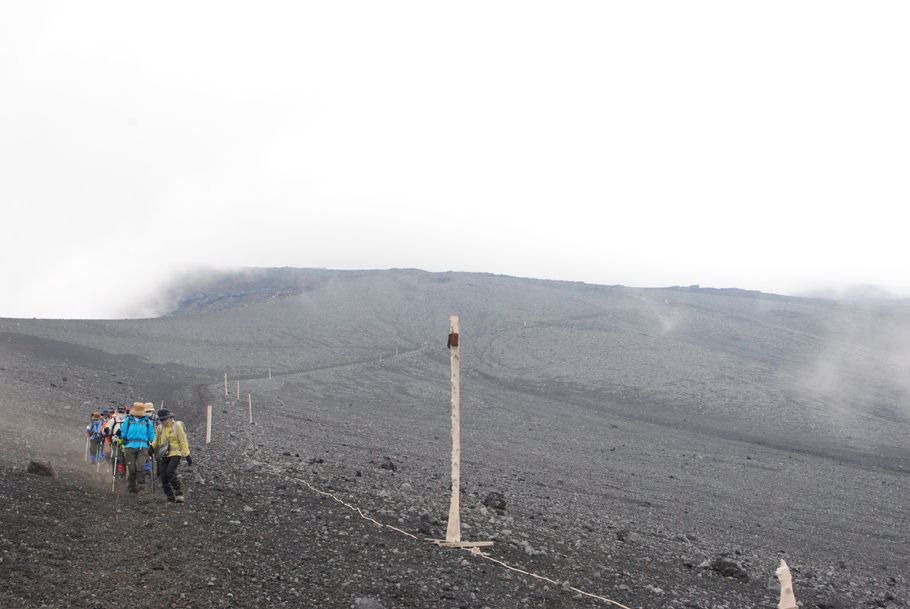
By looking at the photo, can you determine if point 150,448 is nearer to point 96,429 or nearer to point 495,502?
point 96,429

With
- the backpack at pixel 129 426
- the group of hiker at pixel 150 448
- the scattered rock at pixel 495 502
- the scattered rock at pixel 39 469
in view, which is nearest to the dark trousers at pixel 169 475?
the group of hiker at pixel 150 448

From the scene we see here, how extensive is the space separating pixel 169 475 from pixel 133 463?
0.57 m

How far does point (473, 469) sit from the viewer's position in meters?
15.9

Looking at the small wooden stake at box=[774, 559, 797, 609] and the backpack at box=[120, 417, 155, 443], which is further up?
the backpack at box=[120, 417, 155, 443]

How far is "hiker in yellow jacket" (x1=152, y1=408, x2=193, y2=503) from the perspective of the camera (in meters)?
8.55

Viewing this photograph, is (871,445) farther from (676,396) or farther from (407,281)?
(407,281)

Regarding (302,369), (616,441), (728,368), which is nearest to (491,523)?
(616,441)

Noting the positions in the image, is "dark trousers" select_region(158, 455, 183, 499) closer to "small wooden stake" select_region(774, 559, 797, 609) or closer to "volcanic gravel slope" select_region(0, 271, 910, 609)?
"volcanic gravel slope" select_region(0, 271, 910, 609)

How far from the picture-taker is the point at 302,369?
129 feet

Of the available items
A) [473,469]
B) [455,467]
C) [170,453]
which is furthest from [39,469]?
[473,469]

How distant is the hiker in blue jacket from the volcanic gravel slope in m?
0.40

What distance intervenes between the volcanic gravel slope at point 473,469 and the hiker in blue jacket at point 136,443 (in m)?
0.40

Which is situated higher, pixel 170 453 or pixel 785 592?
pixel 170 453

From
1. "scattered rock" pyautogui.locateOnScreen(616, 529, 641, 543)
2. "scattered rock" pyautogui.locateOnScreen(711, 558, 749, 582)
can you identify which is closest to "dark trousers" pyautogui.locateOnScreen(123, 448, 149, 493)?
"scattered rock" pyautogui.locateOnScreen(616, 529, 641, 543)
